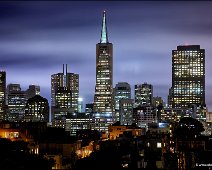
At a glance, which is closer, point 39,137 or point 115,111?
point 39,137

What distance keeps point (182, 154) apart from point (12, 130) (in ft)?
66.7

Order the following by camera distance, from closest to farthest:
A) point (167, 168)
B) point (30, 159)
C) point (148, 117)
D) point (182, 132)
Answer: point (30, 159), point (167, 168), point (182, 132), point (148, 117)

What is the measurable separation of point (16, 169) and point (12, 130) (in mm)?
25896

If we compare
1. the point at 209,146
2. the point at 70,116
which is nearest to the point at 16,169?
the point at 209,146

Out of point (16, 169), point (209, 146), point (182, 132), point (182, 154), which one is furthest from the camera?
point (182, 132)

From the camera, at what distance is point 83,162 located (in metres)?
54.3

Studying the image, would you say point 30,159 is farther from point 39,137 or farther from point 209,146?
point 209,146

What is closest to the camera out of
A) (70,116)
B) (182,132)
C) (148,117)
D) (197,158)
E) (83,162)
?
(83,162)

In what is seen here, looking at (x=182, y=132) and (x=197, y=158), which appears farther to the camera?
(x=182, y=132)

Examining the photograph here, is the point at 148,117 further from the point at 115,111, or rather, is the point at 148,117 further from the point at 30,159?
the point at 30,159

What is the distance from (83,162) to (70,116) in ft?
413

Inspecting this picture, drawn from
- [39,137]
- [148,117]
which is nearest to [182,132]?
[39,137]

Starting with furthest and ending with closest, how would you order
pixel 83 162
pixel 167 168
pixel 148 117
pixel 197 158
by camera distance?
pixel 148 117 → pixel 197 158 → pixel 167 168 → pixel 83 162

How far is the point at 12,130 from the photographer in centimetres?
6894
